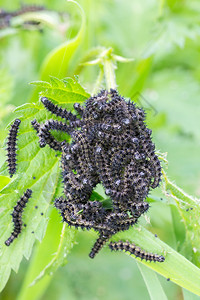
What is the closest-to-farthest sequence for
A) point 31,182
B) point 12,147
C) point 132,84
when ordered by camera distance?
point 12,147
point 31,182
point 132,84

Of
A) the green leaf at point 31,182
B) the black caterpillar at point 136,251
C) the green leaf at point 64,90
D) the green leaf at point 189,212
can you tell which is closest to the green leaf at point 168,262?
the black caterpillar at point 136,251

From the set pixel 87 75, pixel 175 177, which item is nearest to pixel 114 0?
pixel 87 75

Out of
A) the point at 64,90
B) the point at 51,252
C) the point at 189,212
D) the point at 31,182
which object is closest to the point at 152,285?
the point at 189,212

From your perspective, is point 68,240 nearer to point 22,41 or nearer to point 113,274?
point 113,274

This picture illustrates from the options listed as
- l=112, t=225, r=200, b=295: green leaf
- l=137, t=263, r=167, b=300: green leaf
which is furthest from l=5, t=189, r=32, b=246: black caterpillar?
l=137, t=263, r=167, b=300: green leaf

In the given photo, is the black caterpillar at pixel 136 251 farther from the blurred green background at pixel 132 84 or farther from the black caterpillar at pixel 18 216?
the blurred green background at pixel 132 84

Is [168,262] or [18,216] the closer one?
[168,262]

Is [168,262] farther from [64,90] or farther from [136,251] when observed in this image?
[64,90]
